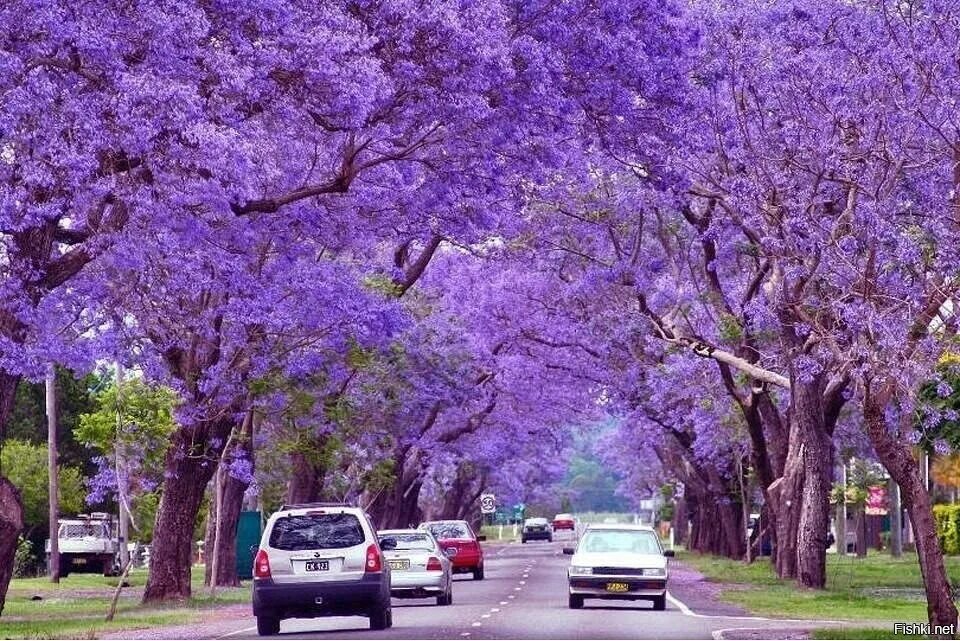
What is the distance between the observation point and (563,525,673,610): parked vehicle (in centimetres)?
3084

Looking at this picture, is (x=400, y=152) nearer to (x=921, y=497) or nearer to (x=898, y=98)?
(x=898, y=98)

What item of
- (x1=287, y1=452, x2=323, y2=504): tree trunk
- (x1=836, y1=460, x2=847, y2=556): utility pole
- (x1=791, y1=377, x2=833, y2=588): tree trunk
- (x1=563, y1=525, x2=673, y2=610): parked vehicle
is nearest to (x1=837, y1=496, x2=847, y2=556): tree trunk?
(x1=836, y1=460, x2=847, y2=556): utility pole

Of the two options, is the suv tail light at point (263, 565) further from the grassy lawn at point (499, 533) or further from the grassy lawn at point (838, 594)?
the grassy lawn at point (499, 533)

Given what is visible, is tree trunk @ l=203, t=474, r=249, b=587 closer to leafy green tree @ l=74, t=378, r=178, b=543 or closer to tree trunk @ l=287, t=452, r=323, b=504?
tree trunk @ l=287, t=452, r=323, b=504

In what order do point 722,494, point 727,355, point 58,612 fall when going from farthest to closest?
point 722,494
point 727,355
point 58,612

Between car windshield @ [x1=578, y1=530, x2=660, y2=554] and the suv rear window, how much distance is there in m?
8.45

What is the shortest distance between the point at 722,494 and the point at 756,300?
31.7m

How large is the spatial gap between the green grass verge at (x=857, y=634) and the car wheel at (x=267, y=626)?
22.9 feet

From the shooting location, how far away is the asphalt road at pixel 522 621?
2419cm

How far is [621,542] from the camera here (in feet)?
105

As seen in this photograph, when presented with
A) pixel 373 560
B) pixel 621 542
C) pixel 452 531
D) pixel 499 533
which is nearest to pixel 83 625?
pixel 373 560

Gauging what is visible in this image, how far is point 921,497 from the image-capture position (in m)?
23.2

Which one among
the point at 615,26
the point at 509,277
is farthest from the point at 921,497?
the point at 509,277

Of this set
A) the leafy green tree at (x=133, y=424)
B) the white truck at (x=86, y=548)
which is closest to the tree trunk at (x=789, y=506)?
the leafy green tree at (x=133, y=424)
